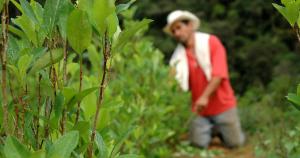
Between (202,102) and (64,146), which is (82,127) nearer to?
(64,146)

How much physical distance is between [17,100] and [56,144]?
0.88 ft

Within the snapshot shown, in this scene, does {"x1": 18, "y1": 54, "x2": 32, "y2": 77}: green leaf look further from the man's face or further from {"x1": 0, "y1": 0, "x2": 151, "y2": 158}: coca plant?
the man's face

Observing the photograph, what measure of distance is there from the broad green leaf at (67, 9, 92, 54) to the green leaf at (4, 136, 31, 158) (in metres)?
0.27

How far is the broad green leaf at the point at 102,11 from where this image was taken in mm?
1210

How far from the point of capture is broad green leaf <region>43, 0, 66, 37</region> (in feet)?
4.20

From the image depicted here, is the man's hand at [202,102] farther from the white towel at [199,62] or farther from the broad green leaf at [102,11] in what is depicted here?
the broad green leaf at [102,11]

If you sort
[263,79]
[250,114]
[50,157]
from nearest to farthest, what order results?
[50,157], [250,114], [263,79]

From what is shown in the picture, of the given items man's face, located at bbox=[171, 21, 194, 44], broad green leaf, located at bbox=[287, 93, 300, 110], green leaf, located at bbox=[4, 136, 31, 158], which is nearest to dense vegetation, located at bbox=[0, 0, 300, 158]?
green leaf, located at bbox=[4, 136, 31, 158]

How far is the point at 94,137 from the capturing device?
134 centimetres

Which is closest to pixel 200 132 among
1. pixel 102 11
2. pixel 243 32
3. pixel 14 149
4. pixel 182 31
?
pixel 182 31

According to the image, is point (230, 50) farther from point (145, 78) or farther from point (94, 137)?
point (94, 137)

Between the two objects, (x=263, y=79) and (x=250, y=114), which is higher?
(x=250, y=114)

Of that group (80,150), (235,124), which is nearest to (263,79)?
(235,124)

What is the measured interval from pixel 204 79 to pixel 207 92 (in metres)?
0.39
